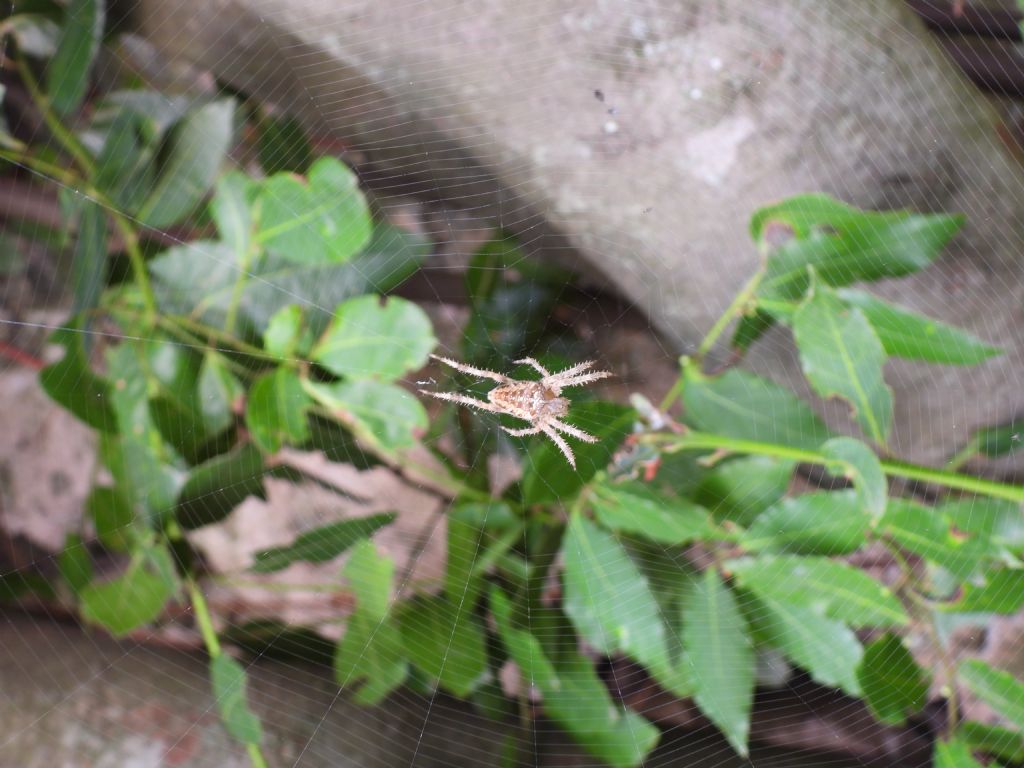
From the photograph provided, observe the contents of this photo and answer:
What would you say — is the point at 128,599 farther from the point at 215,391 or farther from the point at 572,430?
the point at 572,430

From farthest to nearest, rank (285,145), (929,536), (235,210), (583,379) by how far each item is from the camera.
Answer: (583,379), (285,145), (235,210), (929,536)

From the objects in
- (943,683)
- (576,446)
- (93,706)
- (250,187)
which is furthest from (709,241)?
(93,706)

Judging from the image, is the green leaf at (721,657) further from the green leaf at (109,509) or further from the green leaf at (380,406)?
the green leaf at (109,509)

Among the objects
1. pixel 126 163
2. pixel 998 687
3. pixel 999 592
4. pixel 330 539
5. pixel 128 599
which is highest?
pixel 999 592

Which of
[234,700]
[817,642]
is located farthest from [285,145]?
[817,642]

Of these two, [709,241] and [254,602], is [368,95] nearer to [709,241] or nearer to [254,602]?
[709,241]

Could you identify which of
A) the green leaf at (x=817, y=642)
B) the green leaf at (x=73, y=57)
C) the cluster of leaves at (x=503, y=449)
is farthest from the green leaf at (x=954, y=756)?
the green leaf at (x=73, y=57)
